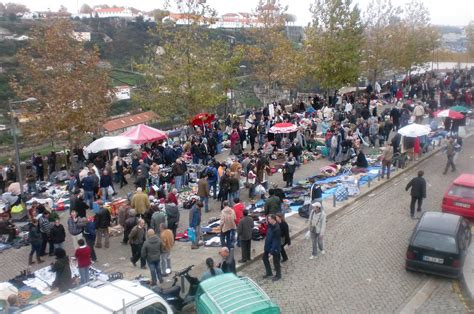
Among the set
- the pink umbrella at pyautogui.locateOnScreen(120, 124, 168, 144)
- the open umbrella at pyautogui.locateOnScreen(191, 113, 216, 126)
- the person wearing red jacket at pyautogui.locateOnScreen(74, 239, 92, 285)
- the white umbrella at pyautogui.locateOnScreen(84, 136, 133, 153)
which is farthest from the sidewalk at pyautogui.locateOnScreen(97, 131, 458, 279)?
the open umbrella at pyautogui.locateOnScreen(191, 113, 216, 126)

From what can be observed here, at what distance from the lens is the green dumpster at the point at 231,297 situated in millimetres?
8797

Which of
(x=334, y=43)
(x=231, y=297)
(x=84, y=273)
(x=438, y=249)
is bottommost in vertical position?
(x=84, y=273)

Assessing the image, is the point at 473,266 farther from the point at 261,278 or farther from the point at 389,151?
the point at 389,151

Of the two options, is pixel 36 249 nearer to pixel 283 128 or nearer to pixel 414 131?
pixel 283 128

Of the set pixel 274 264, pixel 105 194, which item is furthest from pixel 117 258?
pixel 105 194

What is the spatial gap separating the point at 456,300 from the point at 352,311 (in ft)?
8.49

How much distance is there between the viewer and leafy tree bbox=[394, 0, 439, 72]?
42000mm

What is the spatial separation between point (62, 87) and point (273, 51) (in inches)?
727

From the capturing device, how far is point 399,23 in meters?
45.3

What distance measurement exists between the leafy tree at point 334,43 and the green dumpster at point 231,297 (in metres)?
27.1

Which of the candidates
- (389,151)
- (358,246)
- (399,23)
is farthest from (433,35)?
(358,246)

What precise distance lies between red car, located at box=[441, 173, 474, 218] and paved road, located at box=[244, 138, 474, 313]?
1.27 m

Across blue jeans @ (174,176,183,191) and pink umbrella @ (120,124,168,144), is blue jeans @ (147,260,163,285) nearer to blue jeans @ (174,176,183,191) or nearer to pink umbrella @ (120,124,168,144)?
blue jeans @ (174,176,183,191)

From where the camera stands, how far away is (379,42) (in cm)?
4112
